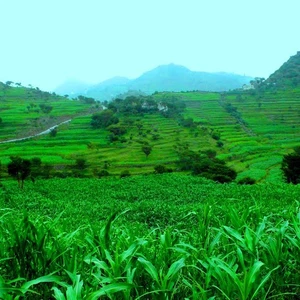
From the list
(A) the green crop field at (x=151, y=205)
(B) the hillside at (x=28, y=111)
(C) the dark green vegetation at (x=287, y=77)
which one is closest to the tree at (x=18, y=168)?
(A) the green crop field at (x=151, y=205)

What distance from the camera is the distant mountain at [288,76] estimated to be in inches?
3354

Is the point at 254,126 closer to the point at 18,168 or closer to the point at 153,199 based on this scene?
the point at 18,168

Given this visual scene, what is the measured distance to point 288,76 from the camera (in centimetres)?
9169

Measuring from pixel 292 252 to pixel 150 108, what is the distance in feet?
232

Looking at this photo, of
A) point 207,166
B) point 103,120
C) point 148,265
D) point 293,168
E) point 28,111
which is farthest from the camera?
point 28,111

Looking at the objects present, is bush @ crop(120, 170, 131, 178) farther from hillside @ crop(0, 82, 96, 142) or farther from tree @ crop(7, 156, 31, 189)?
hillside @ crop(0, 82, 96, 142)

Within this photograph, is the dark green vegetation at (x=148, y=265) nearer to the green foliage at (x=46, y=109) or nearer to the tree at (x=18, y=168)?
the tree at (x=18, y=168)

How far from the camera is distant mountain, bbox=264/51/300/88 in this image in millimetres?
85188

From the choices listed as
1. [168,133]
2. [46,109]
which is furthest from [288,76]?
[46,109]

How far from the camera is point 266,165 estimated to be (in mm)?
38375

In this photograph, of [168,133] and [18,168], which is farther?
[168,133]

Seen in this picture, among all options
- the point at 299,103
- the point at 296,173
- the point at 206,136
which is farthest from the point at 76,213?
the point at 299,103

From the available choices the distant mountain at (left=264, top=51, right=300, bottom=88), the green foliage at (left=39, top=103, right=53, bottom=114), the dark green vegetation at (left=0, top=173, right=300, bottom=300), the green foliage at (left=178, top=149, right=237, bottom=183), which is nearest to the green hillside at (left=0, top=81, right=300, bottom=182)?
the green foliage at (left=39, top=103, right=53, bottom=114)

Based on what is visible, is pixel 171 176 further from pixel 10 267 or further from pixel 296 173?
pixel 10 267
